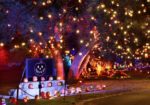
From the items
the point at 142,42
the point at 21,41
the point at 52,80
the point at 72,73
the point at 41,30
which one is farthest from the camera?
the point at 72,73

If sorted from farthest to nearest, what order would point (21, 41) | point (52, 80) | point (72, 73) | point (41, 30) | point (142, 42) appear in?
point (72, 73)
point (142, 42)
point (21, 41)
point (41, 30)
point (52, 80)

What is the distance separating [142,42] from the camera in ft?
98.0

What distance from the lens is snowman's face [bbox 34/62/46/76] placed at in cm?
2033

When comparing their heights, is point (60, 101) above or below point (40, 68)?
below

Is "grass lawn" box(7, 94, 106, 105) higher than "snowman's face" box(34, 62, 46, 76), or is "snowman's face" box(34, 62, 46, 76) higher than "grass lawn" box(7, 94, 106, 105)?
"snowman's face" box(34, 62, 46, 76)

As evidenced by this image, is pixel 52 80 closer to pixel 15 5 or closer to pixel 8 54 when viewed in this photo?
pixel 15 5

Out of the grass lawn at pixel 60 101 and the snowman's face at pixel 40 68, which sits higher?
the snowman's face at pixel 40 68

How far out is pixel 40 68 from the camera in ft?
66.8

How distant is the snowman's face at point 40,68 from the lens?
2033 centimetres

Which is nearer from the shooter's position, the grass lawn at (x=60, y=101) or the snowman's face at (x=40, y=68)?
the grass lawn at (x=60, y=101)

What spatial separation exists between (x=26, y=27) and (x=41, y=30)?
36.4 inches

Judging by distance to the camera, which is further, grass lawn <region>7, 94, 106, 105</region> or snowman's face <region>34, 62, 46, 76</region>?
snowman's face <region>34, 62, 46, 76</region>

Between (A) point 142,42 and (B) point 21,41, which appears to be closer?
(B) point 21,41

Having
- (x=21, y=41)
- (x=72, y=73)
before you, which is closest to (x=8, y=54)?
(x=72, y=73)
